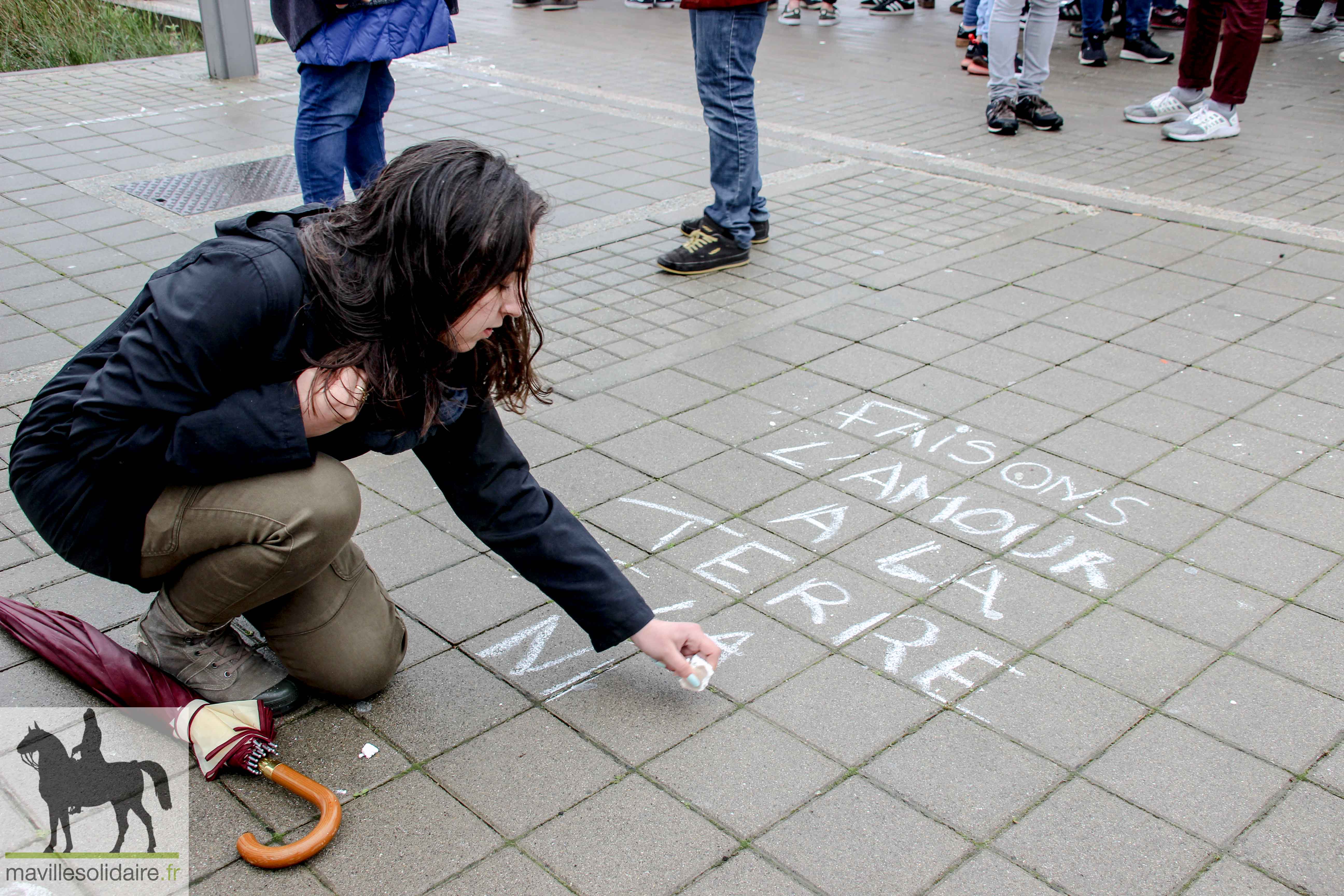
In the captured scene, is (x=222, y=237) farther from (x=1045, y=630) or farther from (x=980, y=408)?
(x=980, y=408)

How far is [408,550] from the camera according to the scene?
2.97 m

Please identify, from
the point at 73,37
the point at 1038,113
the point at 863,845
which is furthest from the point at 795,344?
the point at 73,37

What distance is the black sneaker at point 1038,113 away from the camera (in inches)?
277

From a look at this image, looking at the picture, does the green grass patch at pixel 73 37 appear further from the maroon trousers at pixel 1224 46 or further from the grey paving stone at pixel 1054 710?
the grey paving stone at pixel 1054 710

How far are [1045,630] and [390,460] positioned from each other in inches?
73.4

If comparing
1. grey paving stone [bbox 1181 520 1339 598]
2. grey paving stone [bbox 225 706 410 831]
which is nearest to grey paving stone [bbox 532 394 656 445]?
grey paving stone [bbox 225 706 410 831]

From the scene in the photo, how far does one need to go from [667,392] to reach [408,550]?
45.3 inches

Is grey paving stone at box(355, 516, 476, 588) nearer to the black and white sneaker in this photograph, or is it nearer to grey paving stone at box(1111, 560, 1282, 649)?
grey paving stone at box(1111, 560, 1282, 649)

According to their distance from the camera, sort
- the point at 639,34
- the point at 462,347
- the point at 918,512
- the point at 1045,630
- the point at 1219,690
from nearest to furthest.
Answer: the point at 462,347 → the point at 1219,690 → the point at 1045,630 → the point at 918,512 → the point at 639,34

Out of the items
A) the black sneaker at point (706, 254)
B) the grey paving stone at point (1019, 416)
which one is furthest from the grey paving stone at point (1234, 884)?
the black sneaker at point (706, 254)

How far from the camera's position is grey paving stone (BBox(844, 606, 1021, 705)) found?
2475mm

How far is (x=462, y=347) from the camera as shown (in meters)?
1.98

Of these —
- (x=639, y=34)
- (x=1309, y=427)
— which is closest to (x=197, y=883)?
(x=1309, y=427)

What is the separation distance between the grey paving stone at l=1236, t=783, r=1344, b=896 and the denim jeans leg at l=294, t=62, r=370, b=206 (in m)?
3.74
